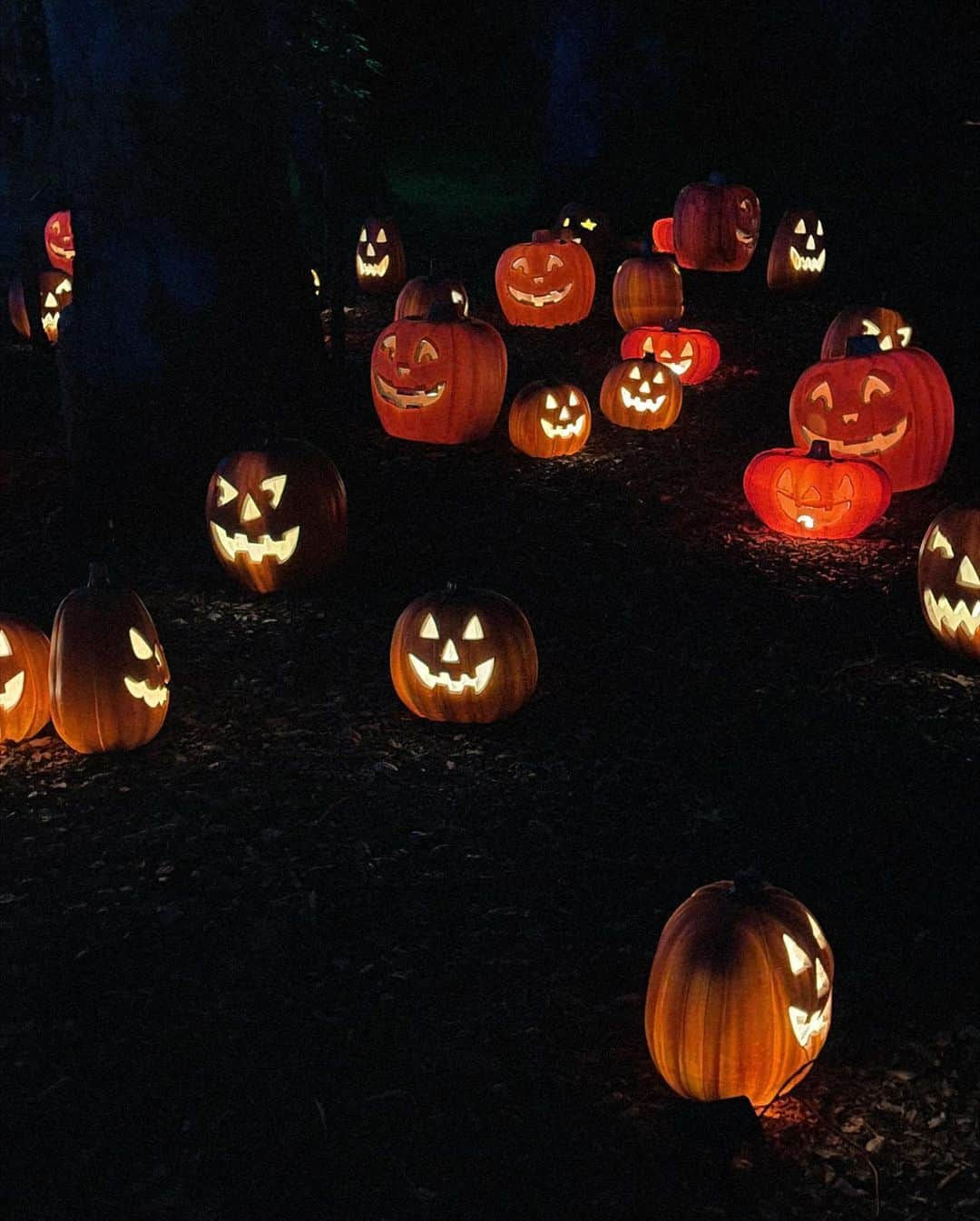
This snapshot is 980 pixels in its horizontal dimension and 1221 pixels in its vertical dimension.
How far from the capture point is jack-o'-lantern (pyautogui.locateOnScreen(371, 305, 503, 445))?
28.3ft

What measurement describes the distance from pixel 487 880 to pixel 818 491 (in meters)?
3.72

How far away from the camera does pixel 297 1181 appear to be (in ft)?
11.5

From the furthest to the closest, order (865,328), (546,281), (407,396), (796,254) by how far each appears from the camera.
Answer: (796,254) < (546,281) < (865,328) < (407,396)

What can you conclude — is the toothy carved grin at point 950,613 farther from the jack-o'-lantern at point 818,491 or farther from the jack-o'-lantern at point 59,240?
the jack-o'-lantern at point 59,240

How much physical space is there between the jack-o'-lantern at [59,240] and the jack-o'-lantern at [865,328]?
7.68 m

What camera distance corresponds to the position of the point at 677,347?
32.7 ft

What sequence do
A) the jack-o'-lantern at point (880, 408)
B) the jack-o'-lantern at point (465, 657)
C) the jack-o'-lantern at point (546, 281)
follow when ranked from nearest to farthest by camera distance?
the jack-o'-lantern at point (465, 657), the jack-o'-lantern at point (880, 408), the jack-o'-lantern at point (546, 281)

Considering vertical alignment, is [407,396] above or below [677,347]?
below

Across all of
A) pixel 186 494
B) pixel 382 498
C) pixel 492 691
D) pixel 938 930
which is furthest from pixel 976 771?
pixel 186 494

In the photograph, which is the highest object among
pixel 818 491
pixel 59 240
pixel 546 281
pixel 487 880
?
pixel 59 240

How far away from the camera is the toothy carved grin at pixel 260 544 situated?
713 centimetres

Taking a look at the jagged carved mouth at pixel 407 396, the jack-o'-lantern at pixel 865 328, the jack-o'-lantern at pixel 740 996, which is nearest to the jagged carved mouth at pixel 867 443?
the jack-o'-lantern at pixel 865 328

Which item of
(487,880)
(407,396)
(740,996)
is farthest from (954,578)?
(407,396)

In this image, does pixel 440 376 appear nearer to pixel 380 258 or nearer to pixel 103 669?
pixel 103 669
